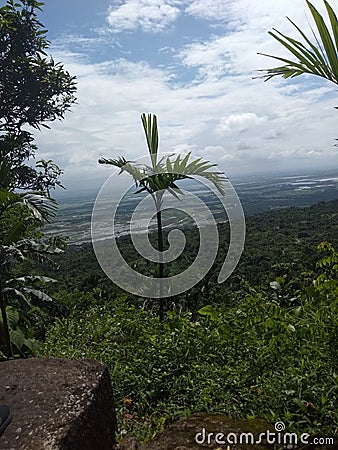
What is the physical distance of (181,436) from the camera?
5.96ft

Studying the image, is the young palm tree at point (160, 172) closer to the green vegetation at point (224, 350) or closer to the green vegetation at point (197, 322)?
the green vegetation at point (197, 322)

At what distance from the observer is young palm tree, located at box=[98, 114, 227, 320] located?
10.9 feet

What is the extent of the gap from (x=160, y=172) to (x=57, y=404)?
209 cm

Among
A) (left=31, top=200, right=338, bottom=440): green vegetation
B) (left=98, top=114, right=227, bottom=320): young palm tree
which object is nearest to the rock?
(left=31, top=200, right=338, bottom=440): green vegetation

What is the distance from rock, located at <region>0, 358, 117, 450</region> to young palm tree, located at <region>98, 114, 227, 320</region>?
5.25ft

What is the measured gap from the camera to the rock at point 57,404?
144cm

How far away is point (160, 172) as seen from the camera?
11.0ft

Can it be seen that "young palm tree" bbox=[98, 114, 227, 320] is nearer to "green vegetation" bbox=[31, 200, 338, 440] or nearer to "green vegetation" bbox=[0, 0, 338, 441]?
"green vegetation" bbox=[0, 0, 338, 441]

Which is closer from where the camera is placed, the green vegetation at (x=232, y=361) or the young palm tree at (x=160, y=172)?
the green vegetation at (x=232, y=361)

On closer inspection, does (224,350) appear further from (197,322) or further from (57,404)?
(57,404)

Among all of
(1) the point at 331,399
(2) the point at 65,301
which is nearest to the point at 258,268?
(2) the point at 65,301

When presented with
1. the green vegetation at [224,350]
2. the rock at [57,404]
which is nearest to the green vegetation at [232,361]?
the green vegetation at [224,350]

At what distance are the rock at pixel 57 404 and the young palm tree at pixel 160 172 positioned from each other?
63.0 inches

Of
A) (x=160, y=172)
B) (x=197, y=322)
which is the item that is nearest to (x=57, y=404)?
(x=197, y=322)
